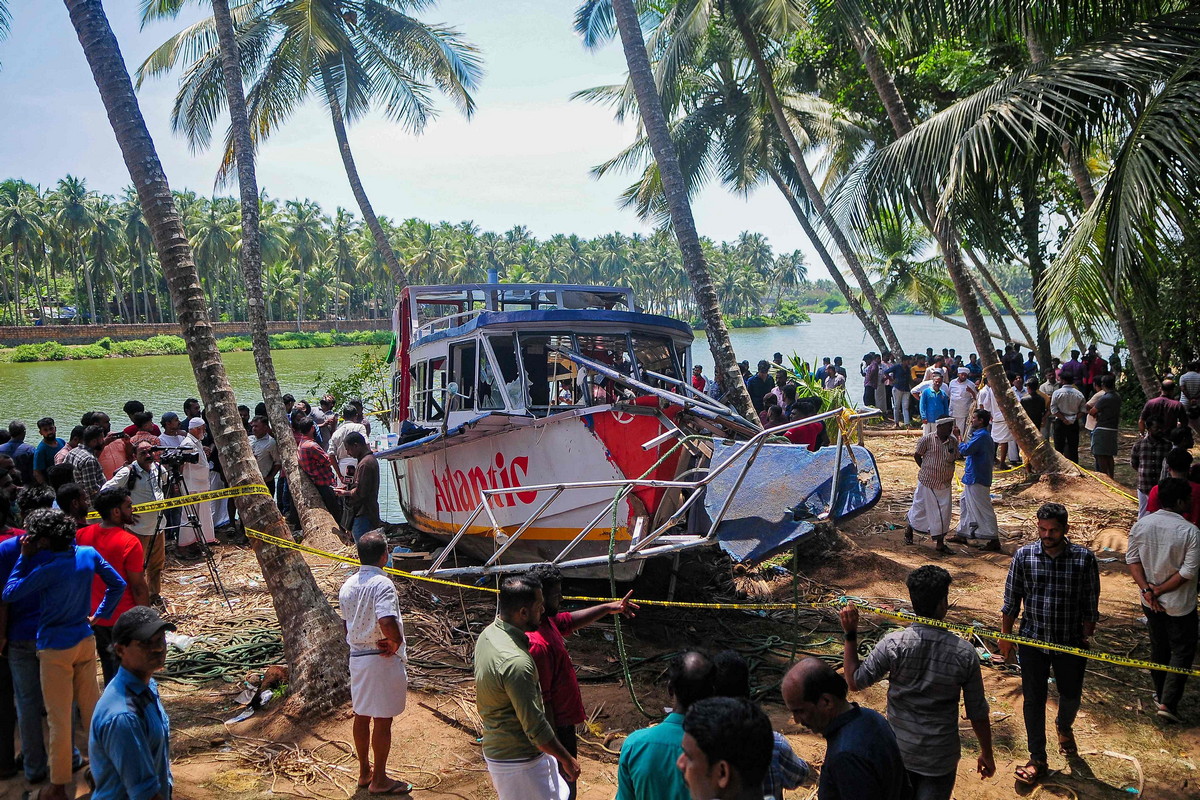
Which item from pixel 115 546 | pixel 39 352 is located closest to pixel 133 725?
pixel 115 546

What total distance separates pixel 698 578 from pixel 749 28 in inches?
473

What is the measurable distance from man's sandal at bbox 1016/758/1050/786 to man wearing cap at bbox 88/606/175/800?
442cm

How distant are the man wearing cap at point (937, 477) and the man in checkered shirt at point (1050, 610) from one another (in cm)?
455

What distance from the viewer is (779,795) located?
2.85 metres

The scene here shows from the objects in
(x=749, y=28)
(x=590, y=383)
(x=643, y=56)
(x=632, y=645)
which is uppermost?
(x=749, y=28)

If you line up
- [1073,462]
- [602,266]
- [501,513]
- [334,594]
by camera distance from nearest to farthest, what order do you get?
1. [501,513]
2. [334,594]
3. [1073,462]
4. [602,266]

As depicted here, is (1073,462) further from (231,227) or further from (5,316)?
(5,316)

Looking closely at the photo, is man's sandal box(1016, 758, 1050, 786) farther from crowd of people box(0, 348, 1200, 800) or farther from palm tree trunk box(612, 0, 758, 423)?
palm tree trunk box(612, 0, 758, 423)

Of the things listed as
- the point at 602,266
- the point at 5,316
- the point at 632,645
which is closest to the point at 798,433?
the point at 632,645

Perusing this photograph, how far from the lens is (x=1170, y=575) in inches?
203

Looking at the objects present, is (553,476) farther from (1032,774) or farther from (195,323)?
(1032,774)

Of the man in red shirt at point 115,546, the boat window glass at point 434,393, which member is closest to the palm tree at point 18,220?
the boat window glass at point 434,393

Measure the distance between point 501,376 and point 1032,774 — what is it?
17.8 ft

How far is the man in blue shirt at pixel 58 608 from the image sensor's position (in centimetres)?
439
